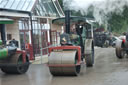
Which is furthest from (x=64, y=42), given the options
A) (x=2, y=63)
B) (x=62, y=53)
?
(x=2, y=63)

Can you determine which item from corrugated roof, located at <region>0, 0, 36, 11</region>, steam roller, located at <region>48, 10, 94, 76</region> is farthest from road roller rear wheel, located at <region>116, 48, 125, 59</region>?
corrugated roof, located at <region>0, 0, 36, 11</region>

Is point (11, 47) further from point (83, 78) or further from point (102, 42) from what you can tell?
point (102, 42)

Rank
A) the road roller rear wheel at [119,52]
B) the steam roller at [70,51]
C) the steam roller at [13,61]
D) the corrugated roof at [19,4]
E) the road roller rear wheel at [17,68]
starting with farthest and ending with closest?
1. the corrugated roof at [19,4]
2. the road roller rear wheel at [119,52]
3. the road roller rear wheel at [17,68]
4. the steam roller at [13,61]
5. the steam roller at [70,51]

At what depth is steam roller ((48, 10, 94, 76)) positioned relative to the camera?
8.24 metres

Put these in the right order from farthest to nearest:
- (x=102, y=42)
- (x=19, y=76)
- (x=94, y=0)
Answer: (x=102, y=42) → (x=94, y=0) → (x=19, y=76)

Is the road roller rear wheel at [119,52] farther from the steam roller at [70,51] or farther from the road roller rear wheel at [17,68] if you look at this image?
the road roller rear wheel at [17,68]

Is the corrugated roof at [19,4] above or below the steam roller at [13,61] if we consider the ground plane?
above

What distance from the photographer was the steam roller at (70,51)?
8242 mm

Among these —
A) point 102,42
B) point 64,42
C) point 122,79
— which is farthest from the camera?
point 102,42

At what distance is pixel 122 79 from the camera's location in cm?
764

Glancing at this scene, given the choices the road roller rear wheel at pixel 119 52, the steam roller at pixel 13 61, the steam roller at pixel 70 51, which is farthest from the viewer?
the road roller rear wheel at pixel 119 52

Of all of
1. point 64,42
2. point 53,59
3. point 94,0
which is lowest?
point 53,59

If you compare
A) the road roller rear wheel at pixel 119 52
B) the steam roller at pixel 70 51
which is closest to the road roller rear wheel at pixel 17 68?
the steam roller at pixel 70 51

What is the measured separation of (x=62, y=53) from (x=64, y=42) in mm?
463
